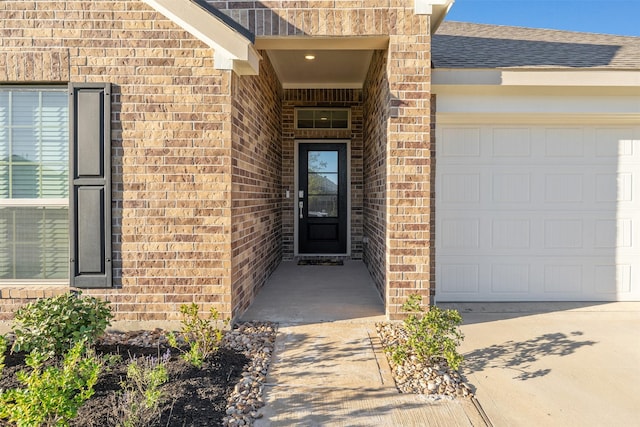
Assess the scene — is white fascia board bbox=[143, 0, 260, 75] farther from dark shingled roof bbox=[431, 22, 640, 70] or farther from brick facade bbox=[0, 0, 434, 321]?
dark shingled roof bbox=[431, 22, 640, 70]

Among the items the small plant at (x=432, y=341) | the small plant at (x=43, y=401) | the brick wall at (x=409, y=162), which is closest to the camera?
the small plant at (x=43, y=401)

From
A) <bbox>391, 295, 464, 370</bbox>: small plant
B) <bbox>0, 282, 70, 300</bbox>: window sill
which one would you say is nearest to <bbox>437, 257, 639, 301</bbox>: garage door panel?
<bbox>391, 295, 464, 370</bbox>: small plant

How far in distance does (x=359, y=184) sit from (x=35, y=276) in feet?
17.5

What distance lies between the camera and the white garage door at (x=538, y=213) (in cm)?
486

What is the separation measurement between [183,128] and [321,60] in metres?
2.99

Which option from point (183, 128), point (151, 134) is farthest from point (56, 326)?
point (183, 128)

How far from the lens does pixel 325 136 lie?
769 centimetres

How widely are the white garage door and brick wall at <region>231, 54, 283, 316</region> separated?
2.37 metres

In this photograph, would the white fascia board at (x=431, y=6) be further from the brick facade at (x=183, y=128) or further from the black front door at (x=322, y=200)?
the black front door at (x=322, y=200)

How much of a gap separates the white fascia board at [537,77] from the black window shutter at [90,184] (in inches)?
141

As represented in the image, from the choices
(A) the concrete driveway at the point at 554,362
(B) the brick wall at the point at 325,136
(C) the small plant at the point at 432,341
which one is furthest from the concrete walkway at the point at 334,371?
(B) the brick wall at the point at 325,136

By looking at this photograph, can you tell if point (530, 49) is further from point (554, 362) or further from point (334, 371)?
point (334, 371)

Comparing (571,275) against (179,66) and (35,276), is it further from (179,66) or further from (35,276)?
(35,276)

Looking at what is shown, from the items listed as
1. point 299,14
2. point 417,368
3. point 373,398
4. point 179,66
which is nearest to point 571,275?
point 417,368
